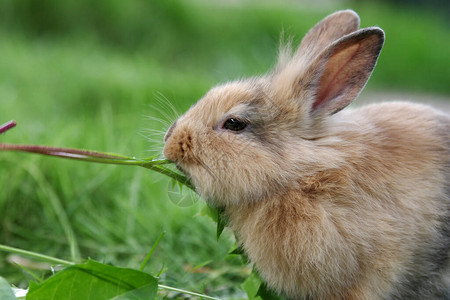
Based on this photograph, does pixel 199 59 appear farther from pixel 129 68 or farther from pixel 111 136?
pixel 111 136

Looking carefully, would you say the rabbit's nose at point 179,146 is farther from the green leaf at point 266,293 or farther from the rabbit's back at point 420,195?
the rabbit's back at point 420,195

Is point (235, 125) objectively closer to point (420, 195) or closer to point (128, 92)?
point (420, 195)

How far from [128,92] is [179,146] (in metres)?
3.23

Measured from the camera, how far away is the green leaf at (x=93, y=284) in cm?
199

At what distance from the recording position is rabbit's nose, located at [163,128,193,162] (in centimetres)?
227

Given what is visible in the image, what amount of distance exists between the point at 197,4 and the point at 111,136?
5140mm

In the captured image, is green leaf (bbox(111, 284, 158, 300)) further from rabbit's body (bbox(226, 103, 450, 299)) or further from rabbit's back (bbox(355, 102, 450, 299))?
rabbit's back (bbox(355, 102, 450, 299))

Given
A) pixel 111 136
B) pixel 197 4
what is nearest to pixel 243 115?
pixel 111 136

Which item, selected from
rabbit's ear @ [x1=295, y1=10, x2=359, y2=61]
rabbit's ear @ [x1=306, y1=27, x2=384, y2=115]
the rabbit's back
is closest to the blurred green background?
rabbit's ear @ [x1=295, y1=10, x2=359, y2=61]

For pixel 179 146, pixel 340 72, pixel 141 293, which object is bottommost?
pixel 141 293

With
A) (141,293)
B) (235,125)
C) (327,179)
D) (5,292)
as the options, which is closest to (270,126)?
(235,125)

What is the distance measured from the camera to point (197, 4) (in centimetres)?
861

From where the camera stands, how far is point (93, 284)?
2033 mm

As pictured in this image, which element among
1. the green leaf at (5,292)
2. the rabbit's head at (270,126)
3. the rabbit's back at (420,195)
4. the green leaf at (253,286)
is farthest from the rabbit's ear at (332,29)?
the green leaf at (5,292)
